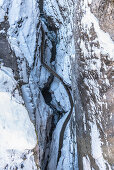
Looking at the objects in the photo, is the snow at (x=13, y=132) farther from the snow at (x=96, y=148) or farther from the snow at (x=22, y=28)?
the snow at (x=22, y=28)

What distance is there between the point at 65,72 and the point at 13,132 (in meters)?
1.75

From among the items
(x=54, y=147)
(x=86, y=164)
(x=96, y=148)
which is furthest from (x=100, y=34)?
(x=54, y=147)

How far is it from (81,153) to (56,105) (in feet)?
3.72

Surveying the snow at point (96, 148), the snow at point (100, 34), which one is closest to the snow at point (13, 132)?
the snow at point (96, 148)

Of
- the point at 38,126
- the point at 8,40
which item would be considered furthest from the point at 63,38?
the point at 38,126

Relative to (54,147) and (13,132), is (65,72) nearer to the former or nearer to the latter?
(54,147)

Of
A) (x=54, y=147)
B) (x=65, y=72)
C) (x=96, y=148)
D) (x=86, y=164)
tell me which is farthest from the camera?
(x=65, y=72)

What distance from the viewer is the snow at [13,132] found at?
1.53 m

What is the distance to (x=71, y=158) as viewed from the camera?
246cm

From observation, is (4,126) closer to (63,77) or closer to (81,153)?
(81,153)

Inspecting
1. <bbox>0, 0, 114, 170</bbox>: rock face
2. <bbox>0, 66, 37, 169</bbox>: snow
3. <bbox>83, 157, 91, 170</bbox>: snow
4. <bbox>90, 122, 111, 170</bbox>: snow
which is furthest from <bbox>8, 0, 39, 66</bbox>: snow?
<bbox>83, 157, 91, 170</bbox>: snow

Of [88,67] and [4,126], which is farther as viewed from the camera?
[88,67]

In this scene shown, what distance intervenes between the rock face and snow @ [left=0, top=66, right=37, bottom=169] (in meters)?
0.32

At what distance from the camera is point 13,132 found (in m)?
1.58
